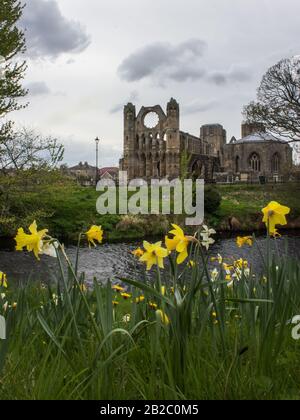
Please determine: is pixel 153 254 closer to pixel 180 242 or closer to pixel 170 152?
pixel 180 242

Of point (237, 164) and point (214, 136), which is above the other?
point (214, 136)

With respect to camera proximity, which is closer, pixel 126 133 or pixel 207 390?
pixel 207 390

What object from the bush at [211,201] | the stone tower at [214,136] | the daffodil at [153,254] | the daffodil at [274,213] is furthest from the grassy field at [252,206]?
the stone tower at [214,136]

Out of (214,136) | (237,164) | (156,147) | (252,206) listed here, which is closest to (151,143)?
(156,147)

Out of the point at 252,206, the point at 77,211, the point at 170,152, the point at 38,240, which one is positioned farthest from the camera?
the point at 170,152

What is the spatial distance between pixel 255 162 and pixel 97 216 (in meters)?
50.0

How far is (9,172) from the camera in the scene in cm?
2478

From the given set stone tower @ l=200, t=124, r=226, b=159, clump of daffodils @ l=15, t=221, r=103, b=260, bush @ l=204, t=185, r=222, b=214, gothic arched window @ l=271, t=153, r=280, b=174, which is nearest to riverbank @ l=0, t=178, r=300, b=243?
bush @ l=204, t=185, r=222, b=214

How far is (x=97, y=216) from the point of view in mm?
34594

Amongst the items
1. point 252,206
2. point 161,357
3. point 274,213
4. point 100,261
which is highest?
point 274,213

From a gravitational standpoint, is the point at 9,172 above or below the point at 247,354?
above
